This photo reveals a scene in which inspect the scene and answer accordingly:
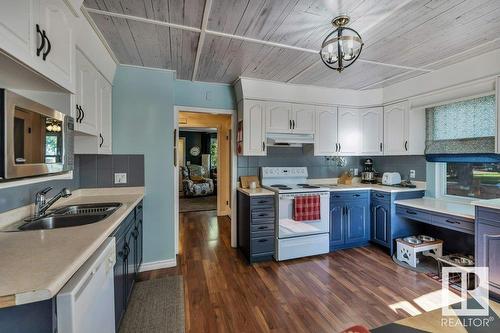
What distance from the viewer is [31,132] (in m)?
1.05

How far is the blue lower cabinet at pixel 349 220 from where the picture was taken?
328cm

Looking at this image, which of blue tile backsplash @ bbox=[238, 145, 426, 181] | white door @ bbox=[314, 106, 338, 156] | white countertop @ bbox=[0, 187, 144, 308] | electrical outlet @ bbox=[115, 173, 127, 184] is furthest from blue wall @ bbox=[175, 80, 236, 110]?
white countertop @ bbox=[0, 187, 144, 308]

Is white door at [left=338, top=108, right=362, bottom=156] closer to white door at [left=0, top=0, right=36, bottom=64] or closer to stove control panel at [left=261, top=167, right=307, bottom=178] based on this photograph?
stove control panel at [left=261, top=167, right=307, bottom=178]

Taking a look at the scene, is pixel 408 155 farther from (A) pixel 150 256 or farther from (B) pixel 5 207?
(B) pixel 5 207

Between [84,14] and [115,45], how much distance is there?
50cm

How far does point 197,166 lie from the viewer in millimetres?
8609

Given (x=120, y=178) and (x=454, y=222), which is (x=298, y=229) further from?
(x=120, y=178)

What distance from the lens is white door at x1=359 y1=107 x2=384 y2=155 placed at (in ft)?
11.9

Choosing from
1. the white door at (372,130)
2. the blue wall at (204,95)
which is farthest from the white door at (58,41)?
A: the white door at (372,130)

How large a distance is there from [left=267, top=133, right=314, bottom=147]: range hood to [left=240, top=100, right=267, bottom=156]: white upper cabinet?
15 centimetres

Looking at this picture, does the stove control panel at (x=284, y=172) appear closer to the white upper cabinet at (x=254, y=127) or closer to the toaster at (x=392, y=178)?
the white upper cabinet at (x=254, y=127)

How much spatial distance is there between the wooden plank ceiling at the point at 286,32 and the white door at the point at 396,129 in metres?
0.59

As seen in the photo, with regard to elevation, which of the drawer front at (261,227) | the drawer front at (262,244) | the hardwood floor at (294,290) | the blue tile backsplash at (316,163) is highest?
the blue tile backsplash at (316,163)

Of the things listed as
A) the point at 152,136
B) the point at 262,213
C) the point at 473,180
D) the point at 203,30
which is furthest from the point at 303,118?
the point at 473,180
